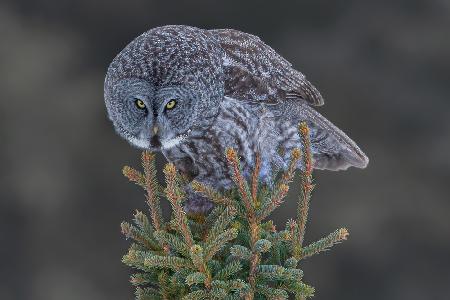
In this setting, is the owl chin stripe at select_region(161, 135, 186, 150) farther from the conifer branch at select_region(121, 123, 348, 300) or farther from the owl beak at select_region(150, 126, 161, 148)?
the conifer branch at select_region(121, 123, 348, 300)

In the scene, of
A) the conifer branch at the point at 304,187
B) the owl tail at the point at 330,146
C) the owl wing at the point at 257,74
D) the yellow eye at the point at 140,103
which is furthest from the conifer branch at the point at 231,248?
the owl tail at the point at 330,146

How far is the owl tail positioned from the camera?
308 centimetres

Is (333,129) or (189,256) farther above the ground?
(333,129)

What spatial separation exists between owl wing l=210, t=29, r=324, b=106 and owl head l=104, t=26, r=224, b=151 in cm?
12

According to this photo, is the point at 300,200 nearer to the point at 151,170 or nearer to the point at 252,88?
the point at 151,170

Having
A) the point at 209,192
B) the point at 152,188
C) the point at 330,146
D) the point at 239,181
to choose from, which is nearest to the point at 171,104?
the point at 152,188

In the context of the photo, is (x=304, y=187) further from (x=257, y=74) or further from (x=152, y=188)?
(x=257, y=74)

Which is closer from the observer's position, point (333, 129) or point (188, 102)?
point (188, 102)

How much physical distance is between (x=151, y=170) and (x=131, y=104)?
0.34 metres

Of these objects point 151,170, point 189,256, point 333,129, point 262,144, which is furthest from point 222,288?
point 333,129

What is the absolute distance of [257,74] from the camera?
2.85 m

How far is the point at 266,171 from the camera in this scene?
8.81 feet

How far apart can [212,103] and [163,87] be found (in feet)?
0.90

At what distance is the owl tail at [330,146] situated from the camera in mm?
3076
